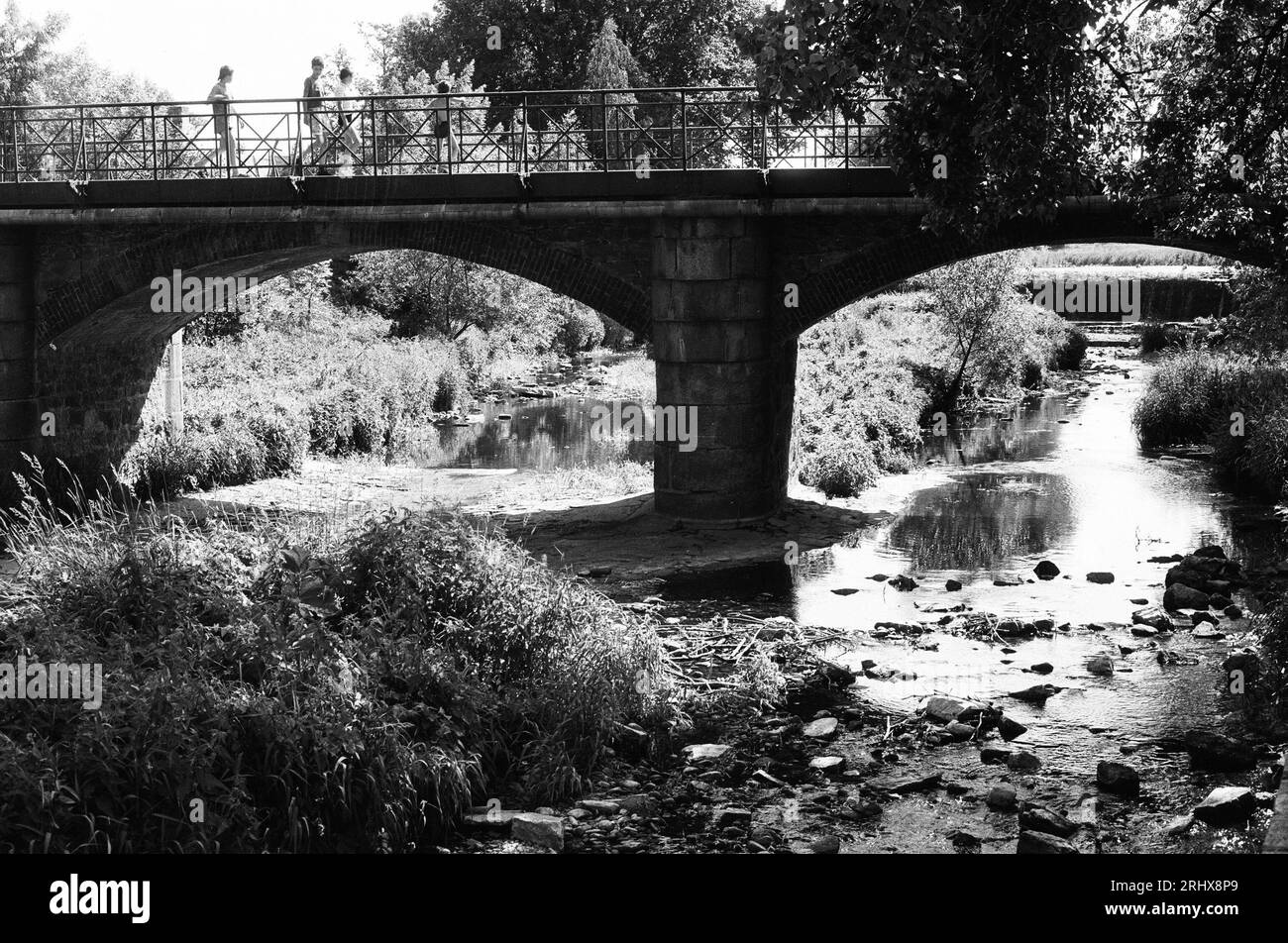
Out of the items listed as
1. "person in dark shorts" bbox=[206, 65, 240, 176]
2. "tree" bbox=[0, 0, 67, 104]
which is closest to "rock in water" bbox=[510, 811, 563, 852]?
"person in dark shorts" bbox=[206, 65, 240, 176]

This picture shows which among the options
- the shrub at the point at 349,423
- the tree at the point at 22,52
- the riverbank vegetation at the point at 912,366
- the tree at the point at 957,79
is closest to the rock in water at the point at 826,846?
the tree at the point at 957,79

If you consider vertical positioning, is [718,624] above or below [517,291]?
below

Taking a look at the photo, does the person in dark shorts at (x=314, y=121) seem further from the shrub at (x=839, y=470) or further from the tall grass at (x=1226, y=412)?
the tall grass at (x=1226, y=412)

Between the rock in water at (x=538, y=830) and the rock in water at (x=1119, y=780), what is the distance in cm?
354

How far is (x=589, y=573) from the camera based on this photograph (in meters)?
15.6

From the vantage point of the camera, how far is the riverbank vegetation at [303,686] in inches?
312

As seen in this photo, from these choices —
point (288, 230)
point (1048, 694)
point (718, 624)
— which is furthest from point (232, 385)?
point (1048, 694)

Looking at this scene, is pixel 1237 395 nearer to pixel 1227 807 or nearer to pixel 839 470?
pixel 839 470

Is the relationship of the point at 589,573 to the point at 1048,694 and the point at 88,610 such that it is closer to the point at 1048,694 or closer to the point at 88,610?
the point at 1048,694

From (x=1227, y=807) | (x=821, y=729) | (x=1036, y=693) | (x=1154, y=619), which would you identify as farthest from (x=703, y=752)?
(x=1154, y=619)

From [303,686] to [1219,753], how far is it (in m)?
6.03

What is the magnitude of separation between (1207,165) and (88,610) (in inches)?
369

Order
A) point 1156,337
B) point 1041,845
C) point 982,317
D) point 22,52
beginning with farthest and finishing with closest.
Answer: point 22,52 < point 1156,337 < point 982,317 < point 1041,845

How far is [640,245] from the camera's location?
17.7 meters
